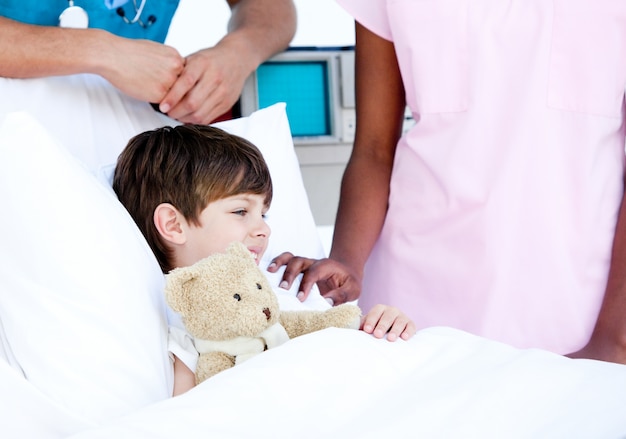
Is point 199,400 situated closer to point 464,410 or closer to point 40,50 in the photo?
point 464,410

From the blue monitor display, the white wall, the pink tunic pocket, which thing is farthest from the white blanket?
the white wall

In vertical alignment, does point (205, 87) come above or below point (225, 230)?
above

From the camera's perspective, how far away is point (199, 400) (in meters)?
0.96

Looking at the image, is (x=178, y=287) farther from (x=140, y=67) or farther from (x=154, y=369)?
(x=140, y=67)

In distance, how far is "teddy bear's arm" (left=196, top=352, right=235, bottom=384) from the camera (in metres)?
1.18

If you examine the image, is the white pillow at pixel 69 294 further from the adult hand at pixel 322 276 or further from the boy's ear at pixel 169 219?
the adult hand at pixel 322 276

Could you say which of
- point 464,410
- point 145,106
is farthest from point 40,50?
point 464,410

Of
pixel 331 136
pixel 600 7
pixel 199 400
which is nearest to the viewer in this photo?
pixel 199 400

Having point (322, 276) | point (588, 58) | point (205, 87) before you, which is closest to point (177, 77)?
point (205, 87)

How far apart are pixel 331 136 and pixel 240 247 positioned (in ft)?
3.79

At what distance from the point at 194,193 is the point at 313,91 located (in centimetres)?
101

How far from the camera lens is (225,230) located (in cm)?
136

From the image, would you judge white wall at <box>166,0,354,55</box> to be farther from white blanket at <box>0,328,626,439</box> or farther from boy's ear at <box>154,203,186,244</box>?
white blanket at <box>0,328,626,439</box>

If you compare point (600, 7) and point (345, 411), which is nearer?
point (345, 411)
